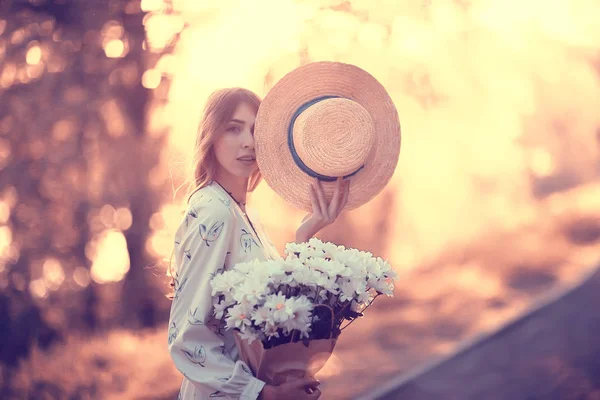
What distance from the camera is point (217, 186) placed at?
1816 mm

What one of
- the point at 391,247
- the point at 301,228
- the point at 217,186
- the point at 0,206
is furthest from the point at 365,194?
the point at 0,206

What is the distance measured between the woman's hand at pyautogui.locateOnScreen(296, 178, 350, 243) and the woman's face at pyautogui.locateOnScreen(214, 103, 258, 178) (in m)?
0.19

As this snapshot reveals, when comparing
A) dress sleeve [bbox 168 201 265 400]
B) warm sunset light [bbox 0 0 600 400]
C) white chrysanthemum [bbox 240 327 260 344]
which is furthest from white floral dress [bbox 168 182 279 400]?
warm sunset light [bbox 0 0 600 400]

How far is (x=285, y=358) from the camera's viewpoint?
153 centimetres

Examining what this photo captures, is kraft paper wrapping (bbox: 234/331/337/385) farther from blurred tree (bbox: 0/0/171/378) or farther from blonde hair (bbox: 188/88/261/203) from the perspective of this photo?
blurred tree (bbox: 0/0/171/378)

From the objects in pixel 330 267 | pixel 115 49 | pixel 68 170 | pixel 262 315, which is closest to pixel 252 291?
pixel 262 315

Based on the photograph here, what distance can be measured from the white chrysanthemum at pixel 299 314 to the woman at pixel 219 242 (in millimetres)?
167

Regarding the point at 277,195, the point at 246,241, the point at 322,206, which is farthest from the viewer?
the point at 277,195

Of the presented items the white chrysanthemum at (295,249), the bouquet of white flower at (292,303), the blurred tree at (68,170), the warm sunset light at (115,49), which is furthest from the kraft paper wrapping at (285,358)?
the warm sunset light at (115,49)

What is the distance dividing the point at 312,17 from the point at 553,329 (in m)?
2.16

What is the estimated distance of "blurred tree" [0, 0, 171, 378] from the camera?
155 inches

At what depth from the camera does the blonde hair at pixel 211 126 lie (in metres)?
1.84

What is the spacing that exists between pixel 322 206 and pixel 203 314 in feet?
1.50

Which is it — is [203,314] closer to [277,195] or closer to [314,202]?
[314,202]
